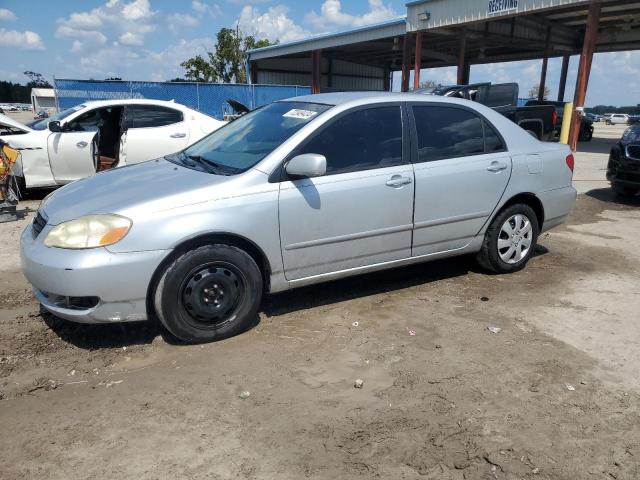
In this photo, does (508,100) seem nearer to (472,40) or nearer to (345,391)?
(345,391)

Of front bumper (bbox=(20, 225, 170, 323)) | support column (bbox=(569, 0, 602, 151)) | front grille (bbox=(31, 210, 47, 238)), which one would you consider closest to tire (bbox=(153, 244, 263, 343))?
front bumper (bbox=(20, 225, 170, 323))

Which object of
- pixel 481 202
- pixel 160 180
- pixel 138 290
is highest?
pixel 160 180

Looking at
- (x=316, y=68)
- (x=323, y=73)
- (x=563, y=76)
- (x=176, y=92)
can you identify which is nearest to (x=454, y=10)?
(x=176, y=92)

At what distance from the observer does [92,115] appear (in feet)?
26.7

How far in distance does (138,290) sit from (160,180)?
2.84ft

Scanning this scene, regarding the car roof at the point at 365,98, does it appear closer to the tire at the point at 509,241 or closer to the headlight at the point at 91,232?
the tire at the point at 509,241

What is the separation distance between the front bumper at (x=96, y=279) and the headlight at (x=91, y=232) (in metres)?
0.05

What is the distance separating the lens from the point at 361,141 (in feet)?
13.2

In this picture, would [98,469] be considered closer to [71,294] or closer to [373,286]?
[71,294]

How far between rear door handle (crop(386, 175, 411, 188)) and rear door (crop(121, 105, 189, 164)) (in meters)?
4.95

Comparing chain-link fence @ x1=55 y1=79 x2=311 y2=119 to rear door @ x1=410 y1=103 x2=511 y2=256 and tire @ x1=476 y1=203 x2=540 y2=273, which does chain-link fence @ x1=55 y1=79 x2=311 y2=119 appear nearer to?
rear door @ x1=410 y1=103 x2=511 y2=256

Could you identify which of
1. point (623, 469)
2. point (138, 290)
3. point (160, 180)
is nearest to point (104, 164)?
point (160, 180)

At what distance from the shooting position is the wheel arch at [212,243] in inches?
131

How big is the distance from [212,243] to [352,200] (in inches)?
43.2
